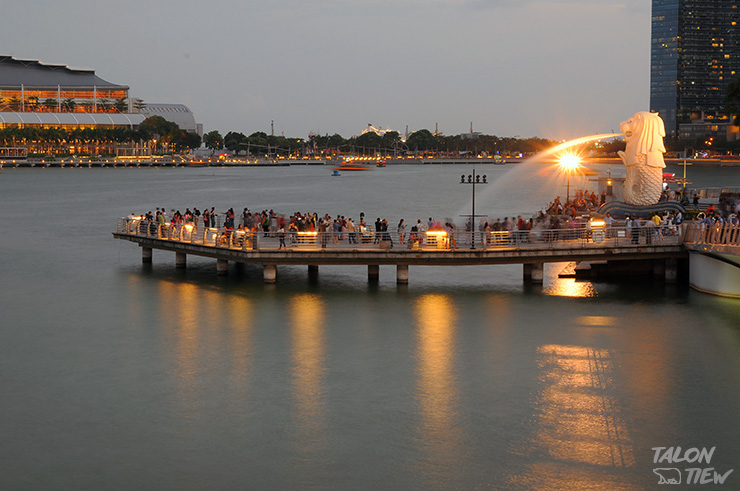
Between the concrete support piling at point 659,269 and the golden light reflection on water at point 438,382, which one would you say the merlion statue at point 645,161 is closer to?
the concrete support piling at point 659,269

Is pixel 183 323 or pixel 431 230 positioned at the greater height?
pixel 431 230

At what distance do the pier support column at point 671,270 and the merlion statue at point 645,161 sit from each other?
20.2 feet

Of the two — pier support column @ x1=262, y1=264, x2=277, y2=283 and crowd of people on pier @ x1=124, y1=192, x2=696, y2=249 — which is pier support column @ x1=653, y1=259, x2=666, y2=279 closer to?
crowd of people on pier @ x1=124, y1=192, x2=696, y2=249

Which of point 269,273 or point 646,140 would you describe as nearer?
point 269,273

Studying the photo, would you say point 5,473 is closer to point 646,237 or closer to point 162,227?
point 162,227

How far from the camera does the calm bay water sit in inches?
811

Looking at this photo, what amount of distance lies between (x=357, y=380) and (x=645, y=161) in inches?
968

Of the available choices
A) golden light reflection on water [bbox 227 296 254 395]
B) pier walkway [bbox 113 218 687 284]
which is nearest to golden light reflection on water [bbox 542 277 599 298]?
pier walkway [bbox 113 218 687 284]

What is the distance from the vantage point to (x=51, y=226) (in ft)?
269

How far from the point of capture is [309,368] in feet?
92.1

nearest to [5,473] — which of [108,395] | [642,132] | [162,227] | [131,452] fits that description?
[131,452]

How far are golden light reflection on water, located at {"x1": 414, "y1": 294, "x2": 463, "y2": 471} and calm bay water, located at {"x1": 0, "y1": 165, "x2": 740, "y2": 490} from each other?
0.08 meters

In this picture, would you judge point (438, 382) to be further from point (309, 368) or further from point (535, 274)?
point (535, 274)

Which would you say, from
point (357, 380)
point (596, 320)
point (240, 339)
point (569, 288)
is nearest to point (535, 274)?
point (569, 288)
